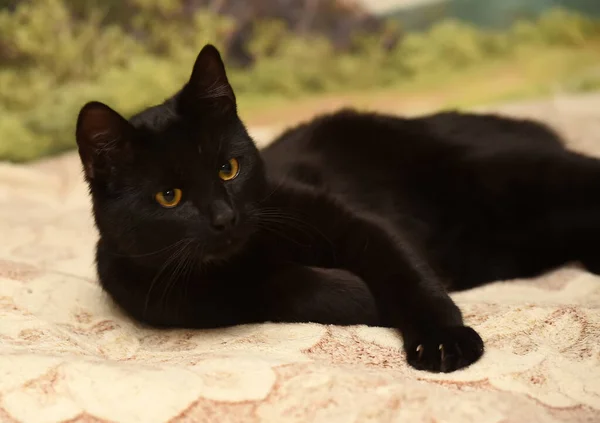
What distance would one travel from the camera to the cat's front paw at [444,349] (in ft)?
3.79

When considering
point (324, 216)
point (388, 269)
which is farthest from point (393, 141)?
point (388, 269)

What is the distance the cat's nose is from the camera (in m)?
1.28

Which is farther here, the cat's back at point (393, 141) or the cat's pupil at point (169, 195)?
the cat's back at point (393, 141)

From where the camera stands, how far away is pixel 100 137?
51.4 inches

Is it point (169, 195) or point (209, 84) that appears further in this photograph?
point (209, 84)

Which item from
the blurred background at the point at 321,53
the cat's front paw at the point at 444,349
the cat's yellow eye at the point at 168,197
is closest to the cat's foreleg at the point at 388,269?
the cat's front paw at the point at 444,349

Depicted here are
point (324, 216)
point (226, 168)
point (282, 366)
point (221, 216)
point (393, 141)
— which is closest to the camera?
point (282, 366)

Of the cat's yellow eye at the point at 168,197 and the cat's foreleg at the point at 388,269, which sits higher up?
the cat's yellow eye at the point at 168,197

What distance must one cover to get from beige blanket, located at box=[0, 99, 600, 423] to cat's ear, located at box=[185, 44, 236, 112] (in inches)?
18.8

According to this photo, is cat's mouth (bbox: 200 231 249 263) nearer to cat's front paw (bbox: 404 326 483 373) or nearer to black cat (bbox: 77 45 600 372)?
black cat (bbox: 77 45 600 372)

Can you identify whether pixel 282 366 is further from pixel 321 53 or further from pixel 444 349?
pixel 321 53

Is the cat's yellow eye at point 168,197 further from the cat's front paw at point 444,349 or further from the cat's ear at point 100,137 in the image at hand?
the cat's front paw at point 444,349

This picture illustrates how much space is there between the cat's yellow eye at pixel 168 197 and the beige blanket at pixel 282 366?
286 mm

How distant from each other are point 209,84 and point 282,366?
0.64m
